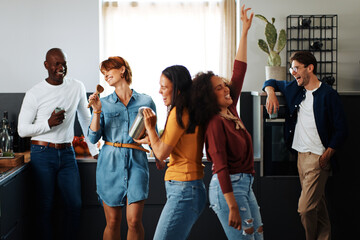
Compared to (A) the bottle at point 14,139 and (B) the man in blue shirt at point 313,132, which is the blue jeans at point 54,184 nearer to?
(A) the bottle at point 14,139

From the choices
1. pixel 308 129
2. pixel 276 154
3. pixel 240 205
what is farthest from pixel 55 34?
pixel 240 205

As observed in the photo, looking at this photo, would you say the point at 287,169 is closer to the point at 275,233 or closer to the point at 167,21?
Result: the point at 275,233

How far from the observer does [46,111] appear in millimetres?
3338

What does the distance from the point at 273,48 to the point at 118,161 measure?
6.01ft

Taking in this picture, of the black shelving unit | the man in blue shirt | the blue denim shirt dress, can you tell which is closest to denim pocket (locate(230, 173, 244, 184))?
the blue denim shirt dress

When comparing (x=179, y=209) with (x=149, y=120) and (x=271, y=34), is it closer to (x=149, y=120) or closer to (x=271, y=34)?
(x=149, y=120)

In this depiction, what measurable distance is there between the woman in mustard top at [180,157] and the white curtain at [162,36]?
209 centimetres

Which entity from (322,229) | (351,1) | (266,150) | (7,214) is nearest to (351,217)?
(322,229)

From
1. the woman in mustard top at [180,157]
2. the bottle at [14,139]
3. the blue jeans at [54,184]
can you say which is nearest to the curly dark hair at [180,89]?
the woman in mustard top at [180,157]

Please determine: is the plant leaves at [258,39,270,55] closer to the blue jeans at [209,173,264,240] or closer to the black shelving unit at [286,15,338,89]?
the black shelving unit at [286,15,338,89]

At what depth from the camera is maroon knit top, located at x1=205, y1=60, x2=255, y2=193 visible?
2.11m

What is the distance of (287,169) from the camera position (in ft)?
12.4

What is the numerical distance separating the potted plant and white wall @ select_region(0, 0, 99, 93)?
4.83ft

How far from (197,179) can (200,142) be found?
18 centimetres
